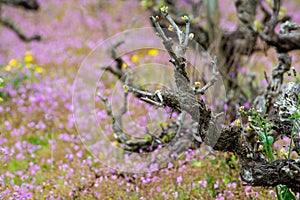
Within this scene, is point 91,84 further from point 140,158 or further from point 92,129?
point 140,158

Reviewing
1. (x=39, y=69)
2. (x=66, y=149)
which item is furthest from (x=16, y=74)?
(x=66, y=149)

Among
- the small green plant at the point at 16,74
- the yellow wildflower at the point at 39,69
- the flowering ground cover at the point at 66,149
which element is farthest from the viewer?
the yellow wildflower at the point at 39,69

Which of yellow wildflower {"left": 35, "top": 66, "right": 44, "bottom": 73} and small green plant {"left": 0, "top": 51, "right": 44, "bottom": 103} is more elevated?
yellow wildflower {"left": 35, "top": 66, "right": 44, "bottom": 73}

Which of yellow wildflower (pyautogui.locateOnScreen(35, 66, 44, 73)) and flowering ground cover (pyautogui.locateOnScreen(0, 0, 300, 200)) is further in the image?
yellow wildflower (pyautogui.locateOnScreen(35, 66, 44, 73))

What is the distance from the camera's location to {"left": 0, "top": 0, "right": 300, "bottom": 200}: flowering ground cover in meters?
4.83

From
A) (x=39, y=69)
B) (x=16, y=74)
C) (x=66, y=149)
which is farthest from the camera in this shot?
(x=39, y=69)

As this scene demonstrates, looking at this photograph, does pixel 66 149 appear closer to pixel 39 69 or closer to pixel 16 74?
pixel 16 74

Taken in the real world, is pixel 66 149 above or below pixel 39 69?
below

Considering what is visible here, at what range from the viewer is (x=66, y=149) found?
20.6 ft

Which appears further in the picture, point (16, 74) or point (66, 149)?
point (16, 74)

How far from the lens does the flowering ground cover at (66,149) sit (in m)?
4.83

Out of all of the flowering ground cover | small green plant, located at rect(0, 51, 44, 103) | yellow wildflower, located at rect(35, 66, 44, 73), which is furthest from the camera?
yellow wildflower, located at rect(35, 66, 44, 73)

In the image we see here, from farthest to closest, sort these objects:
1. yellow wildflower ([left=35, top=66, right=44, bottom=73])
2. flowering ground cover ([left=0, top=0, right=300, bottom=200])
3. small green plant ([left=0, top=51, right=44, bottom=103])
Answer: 1. yellow wildflower ([left=35, top=66, right=44, bottom=73])
2. small green plant ([left=0, top=51, right=44, bottom=103])
3. flowering ground cover ([left=0, top=0, right=300, bottom=200])

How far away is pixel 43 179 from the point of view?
18.3 feet
